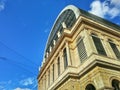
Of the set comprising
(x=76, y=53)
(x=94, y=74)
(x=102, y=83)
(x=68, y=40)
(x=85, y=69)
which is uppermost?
(x=68, y=40)

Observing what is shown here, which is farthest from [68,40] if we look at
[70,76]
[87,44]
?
[70,76]

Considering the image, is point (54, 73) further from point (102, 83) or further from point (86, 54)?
point (102, 83)

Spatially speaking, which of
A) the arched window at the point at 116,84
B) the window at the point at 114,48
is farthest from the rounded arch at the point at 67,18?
the arched window at the point at 116,84

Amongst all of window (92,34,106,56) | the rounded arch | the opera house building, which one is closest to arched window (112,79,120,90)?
the opera house building

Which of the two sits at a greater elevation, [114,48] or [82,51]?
[114,48]

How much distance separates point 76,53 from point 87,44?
8.64 feet

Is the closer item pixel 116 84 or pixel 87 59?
pixel 116 84

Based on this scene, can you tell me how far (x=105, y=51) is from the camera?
1666cm

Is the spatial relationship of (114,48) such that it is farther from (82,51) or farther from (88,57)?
(88,57)

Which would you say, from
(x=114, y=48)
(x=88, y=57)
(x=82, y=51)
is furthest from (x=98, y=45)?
(x=114, y=48)

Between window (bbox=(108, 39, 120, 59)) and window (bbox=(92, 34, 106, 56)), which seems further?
window (bbox=(108, 39, 120, 59))

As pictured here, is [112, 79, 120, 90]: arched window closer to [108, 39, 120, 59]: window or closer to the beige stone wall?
the beige stone wall

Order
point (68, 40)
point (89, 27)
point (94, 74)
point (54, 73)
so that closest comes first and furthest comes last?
point (94, 74), point (89, 27), point (68, 40), point (54, 73)

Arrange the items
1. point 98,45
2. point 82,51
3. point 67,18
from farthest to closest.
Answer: point 67,18 < point 82,51 < point 98,45
